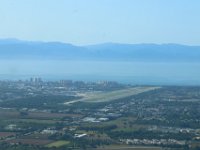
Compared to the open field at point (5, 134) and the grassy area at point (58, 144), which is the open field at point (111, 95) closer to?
the open field at point (5, 134)

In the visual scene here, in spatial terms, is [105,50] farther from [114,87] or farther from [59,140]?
[59,140]

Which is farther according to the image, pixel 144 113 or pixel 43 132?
pixel 144 113

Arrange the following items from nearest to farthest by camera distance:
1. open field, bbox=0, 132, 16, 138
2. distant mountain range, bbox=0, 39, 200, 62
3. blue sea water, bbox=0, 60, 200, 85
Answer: open field, bbox=0, 132, 16, 138 → blue sea water, bbox=0, 60, 200, 85 → distant mountain range, bbox=0, 39, 200, 62

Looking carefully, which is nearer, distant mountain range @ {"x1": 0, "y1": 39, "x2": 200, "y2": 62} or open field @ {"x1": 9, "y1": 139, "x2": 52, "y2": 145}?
open field @ {"x1": 9, "y1": 139, "x2": 52, "y2": 145}

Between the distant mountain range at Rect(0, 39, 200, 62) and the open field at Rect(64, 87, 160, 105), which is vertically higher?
the distant mountain range at Rect(0, 39, 200, 62)

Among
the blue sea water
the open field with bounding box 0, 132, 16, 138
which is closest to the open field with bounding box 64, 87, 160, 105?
the open field with bounding box 0, 132, 16, 138

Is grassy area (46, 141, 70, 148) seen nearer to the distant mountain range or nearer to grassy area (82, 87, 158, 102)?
grassy area (82, 87, 158, 102)

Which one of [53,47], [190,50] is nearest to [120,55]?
[53,47]

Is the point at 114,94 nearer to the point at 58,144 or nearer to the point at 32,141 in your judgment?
the point at 32,141
